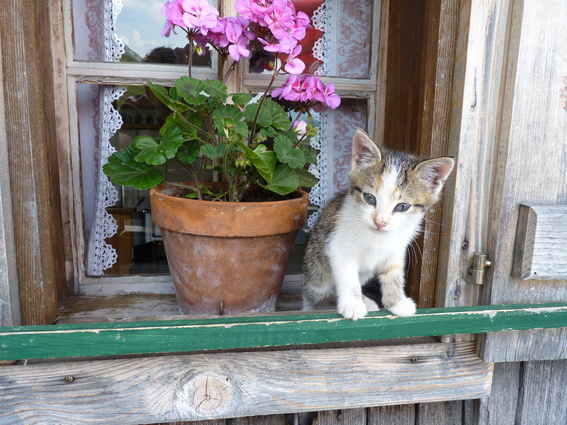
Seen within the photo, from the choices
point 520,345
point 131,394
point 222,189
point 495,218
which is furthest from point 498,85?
point 131,394

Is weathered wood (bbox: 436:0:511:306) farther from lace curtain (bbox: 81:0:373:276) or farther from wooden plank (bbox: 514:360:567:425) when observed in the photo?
lace curtain (bbox: 81:0:373:276)

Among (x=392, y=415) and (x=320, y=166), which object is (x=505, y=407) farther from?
(x=320, y=166)

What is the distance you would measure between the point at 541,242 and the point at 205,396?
975mm

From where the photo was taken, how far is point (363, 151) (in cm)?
109

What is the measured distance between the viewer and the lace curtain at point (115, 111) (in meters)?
1.32

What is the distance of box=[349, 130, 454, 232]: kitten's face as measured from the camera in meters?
1.00

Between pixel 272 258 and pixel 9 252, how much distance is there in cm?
67

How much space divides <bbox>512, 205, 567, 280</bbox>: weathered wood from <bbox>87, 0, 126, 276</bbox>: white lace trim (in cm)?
130

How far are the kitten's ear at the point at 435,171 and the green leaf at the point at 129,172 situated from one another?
0.72 meters

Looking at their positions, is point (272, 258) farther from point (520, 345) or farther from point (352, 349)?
point (520, 345)

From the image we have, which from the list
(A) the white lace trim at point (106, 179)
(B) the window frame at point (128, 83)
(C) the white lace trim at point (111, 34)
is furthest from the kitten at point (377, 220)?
(C) the white lace trim at point (111, 34)

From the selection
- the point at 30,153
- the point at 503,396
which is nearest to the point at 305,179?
the point at 30,153

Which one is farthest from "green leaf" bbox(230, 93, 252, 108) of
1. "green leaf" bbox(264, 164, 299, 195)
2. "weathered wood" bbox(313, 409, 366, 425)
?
"weathered wood" bbox(313, 409, 366, 425)

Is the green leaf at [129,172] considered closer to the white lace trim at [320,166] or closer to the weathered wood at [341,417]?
the white lace trim at [320,166]
